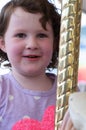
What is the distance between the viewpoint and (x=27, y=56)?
0.86 metres

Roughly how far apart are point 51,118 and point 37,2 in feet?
1.18

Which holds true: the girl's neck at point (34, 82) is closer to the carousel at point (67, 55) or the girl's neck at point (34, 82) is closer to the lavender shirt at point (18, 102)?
the lavender shirt at point (18, 102)

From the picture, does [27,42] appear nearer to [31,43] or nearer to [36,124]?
Result: [31,43]

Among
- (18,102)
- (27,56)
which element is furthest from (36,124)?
(27,56)

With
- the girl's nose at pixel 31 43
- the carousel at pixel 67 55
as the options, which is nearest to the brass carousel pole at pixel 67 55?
the carousel at pixel 67 55

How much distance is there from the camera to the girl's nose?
850 millimetres

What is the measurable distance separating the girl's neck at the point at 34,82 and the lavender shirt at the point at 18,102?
13 mm

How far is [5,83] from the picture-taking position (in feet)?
3.02

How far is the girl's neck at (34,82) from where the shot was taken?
0.93 metres

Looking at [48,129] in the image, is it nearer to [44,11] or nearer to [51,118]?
[51,118]

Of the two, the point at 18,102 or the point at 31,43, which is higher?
the point at 31,43

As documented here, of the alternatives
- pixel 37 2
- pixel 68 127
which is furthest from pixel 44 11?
pixel 68 127

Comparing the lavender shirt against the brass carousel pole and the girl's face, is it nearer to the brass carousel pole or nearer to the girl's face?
the girl's face

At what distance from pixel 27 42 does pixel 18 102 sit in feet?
0.61
